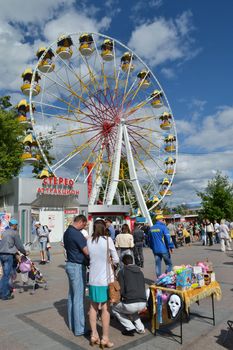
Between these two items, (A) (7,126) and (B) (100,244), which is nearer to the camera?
(B) (100,244)

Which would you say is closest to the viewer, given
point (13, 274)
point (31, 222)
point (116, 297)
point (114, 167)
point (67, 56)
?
point (116, 297)

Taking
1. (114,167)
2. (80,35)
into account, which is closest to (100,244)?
(114,167)

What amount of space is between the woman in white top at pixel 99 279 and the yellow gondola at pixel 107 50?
24.4m

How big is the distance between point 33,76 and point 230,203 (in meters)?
23.3

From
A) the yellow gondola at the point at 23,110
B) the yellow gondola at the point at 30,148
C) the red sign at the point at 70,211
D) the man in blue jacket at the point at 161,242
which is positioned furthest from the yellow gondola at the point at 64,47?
the man in blue jacket at the point at 161,242

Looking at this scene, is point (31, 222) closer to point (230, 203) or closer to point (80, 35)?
point (80, 35)

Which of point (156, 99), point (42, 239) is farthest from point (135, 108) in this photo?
point (42, 239)

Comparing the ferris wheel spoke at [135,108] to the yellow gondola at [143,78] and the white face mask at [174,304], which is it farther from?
the white face mask at [174,304]

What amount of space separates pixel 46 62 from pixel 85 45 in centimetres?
352

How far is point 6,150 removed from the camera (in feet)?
76.2

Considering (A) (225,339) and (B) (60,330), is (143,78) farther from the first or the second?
(A) (225,339)

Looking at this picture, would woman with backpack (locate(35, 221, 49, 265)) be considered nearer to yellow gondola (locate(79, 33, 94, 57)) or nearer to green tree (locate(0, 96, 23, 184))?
green tree (locate(0, 96, 23, 184))

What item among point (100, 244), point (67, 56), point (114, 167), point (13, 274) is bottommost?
point (13, 274)

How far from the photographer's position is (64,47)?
24.9 metres
